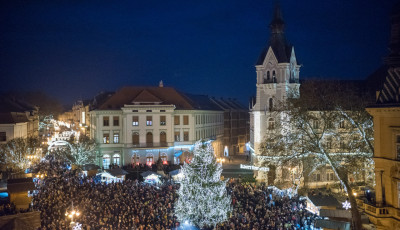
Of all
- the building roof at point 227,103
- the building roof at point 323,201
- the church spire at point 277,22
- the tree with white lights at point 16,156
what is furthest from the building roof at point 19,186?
the building roof at point 227,103

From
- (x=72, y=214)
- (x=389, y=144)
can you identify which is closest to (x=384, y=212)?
(x=389, y=144)

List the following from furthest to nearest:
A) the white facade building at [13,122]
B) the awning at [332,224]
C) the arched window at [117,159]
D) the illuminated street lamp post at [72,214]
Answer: the arched window at [117,159], the white facade building at [13,122], the awning at [332,224], the illuminated street lamp post at [72,214]

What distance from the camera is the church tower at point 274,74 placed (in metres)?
42.8

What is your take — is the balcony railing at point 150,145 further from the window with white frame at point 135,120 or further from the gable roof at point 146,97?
the gable roof at point 146,97

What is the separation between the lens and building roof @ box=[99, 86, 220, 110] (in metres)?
51.1

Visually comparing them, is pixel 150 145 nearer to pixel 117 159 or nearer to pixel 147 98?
pixel 117 159

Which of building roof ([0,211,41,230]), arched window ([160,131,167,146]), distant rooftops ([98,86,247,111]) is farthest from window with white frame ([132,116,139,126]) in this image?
building roof ([0,211,41,230])

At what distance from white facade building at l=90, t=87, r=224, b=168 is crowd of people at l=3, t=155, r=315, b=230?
18271 mm

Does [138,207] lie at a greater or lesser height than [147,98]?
lesser

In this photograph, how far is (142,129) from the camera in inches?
1992

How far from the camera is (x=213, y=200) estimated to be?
948 inches

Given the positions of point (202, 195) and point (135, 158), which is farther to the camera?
point (135, 158)

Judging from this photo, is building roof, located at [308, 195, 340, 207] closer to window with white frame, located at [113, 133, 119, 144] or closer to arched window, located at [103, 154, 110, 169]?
window with white frame, located at [113, 133, 119, 144]

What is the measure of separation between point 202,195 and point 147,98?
28.9 m
